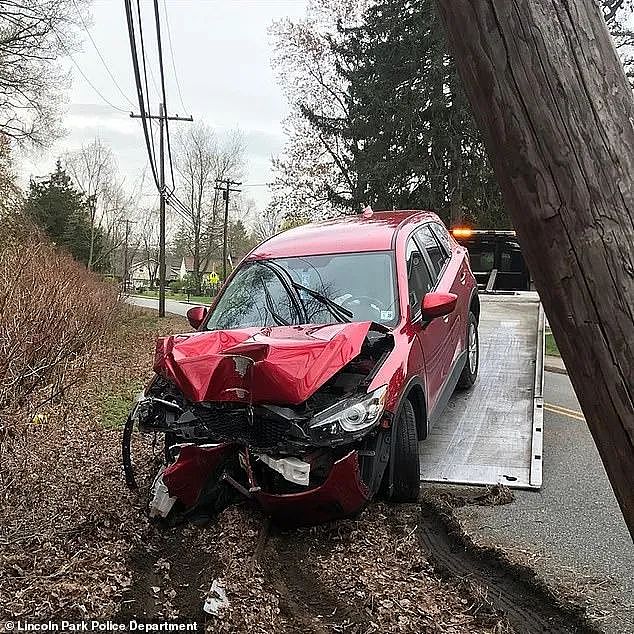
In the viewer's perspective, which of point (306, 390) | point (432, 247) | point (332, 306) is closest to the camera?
point (306, 390)

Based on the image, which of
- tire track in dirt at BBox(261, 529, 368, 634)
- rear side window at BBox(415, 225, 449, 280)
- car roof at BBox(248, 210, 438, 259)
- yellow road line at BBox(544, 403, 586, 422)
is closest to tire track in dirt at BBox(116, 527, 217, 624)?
tire track in dirt at BBox(261, 529, 368, 634)

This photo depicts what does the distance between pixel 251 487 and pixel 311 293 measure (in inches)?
72.6

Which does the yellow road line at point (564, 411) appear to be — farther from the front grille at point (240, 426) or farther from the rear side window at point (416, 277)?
the front grille at point (240, 426)

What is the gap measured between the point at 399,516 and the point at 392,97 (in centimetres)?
2359

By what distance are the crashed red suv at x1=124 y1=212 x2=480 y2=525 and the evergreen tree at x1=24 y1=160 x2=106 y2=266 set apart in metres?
36.1

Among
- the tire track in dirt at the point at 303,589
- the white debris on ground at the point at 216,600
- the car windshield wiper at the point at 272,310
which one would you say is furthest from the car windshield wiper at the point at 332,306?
the white debris on ground at the point at 216,600

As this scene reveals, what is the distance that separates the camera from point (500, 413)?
684 cm

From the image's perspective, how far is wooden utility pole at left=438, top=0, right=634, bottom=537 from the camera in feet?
4.65

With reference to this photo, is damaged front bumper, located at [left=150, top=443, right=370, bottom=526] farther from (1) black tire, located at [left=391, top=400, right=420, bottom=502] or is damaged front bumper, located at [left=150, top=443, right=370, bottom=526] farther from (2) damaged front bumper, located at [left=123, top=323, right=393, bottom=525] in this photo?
(1) black tire, located at [left=391, top=400, right=420, bottom=502]

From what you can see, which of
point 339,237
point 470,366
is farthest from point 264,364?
point 470,366

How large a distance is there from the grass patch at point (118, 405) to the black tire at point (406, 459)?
465 cm

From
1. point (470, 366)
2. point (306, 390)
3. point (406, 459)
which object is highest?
point (306, 390)

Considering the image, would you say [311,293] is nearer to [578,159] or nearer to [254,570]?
[254,570]

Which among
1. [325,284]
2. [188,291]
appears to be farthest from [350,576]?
[188,291]
